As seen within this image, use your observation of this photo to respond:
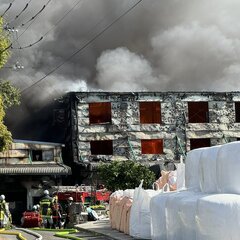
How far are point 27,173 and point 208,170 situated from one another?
28.4 meters

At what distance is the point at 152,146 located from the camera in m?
46.6

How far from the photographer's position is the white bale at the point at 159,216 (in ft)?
53.7

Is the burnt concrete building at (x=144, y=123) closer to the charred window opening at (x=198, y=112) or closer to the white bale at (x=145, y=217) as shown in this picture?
the charred window opening at (x=198, y=112)

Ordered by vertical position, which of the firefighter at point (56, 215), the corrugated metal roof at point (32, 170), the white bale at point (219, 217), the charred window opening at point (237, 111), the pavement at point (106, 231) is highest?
the charred window opening at point (237, 111)

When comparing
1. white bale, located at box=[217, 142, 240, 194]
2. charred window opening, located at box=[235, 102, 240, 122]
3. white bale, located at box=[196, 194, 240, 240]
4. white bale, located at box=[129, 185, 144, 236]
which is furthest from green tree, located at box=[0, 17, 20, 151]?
charred window opening, located at box=[235, 102, 240, 122]

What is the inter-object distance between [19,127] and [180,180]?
35.8 metres

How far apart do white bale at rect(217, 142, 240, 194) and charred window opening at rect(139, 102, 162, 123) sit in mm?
32713

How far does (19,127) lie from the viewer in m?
54.1

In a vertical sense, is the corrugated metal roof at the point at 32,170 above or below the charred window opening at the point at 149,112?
below

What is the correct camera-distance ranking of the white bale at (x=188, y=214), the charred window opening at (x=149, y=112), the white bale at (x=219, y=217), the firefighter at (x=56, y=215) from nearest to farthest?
the white bale at (x=219, y=217)
the white bale at (x=188, y=214)
the firefighter at (x=56, y=215)
the charred window opening at (x=149, y=112)

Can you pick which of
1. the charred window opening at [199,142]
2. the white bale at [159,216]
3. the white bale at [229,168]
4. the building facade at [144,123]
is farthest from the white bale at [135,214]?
the charred window opening at [199,142]

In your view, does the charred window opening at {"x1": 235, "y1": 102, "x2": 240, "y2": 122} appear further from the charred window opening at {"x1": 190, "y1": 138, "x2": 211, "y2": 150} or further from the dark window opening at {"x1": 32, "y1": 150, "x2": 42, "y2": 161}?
the dark window opening at {"x1": 32, "y1": 150, "x2": 42, "y2": 161}

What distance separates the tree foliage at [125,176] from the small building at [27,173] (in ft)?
21.6

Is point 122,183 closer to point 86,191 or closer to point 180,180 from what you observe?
point 86,191
